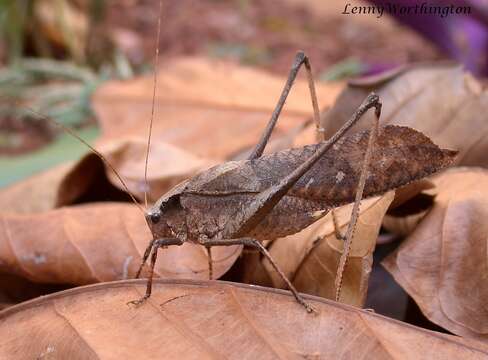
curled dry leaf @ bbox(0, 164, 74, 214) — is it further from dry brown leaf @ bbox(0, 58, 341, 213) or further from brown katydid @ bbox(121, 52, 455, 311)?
brown katydid @ bbox(121, 52, 455, 311)

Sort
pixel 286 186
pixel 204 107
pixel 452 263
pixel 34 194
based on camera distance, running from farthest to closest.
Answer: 1. pixel 204 107
2. pixel 34 194
3. pixel 286 186
4. pixel 452 263

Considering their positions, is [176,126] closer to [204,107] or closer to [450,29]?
[204,107]

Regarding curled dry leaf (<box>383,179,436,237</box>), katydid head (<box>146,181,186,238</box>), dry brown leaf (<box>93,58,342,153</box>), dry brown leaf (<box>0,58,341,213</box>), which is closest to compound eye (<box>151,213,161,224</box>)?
katydid head (<box>146,181,186,238</box>)

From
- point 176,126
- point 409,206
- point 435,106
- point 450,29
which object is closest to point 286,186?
point 409,206

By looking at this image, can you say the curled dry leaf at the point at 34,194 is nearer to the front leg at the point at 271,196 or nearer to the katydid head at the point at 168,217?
the katydid head at the point at 168,217

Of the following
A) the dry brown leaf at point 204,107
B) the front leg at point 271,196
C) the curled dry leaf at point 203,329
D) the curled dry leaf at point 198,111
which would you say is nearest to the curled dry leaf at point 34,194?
the curled dry leaf at point 198,111

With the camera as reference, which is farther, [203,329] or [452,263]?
[452,263]

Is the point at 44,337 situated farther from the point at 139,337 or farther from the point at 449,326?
the point at 449,326

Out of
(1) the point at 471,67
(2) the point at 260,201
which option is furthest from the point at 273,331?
(1) the point at 471,67
